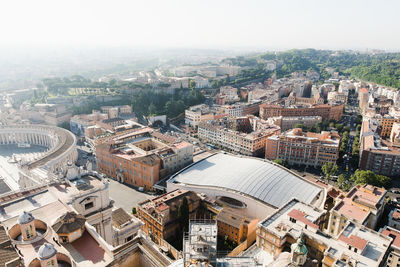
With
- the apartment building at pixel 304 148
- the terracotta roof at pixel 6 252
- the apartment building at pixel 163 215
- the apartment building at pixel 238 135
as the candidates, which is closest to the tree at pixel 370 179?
the apartment building at pixel 304 148

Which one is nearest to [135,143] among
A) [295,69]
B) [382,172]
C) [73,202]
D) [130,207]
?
[130,207]

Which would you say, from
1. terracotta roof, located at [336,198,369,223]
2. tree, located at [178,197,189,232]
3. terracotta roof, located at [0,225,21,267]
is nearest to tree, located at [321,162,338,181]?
terracotta roof, located at [336,198,369,223]

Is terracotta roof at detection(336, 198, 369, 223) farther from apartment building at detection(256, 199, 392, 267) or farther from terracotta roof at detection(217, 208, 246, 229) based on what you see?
terracotta roof at detection(217, 208, 246, 229)

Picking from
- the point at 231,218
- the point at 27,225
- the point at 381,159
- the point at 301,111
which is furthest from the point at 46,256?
the point at 301,111

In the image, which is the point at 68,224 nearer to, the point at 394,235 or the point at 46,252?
the point at 46,252

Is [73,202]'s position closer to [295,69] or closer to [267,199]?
[267,199]

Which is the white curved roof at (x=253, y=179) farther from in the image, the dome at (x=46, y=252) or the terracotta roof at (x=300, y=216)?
the dome at (x=46, y=252)

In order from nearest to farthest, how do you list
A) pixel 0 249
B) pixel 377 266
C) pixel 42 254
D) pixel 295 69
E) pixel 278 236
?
pixel 42 254 < pixel 0 249 < pixel 377 266 < pixel 278 236 < pixel 295 69
